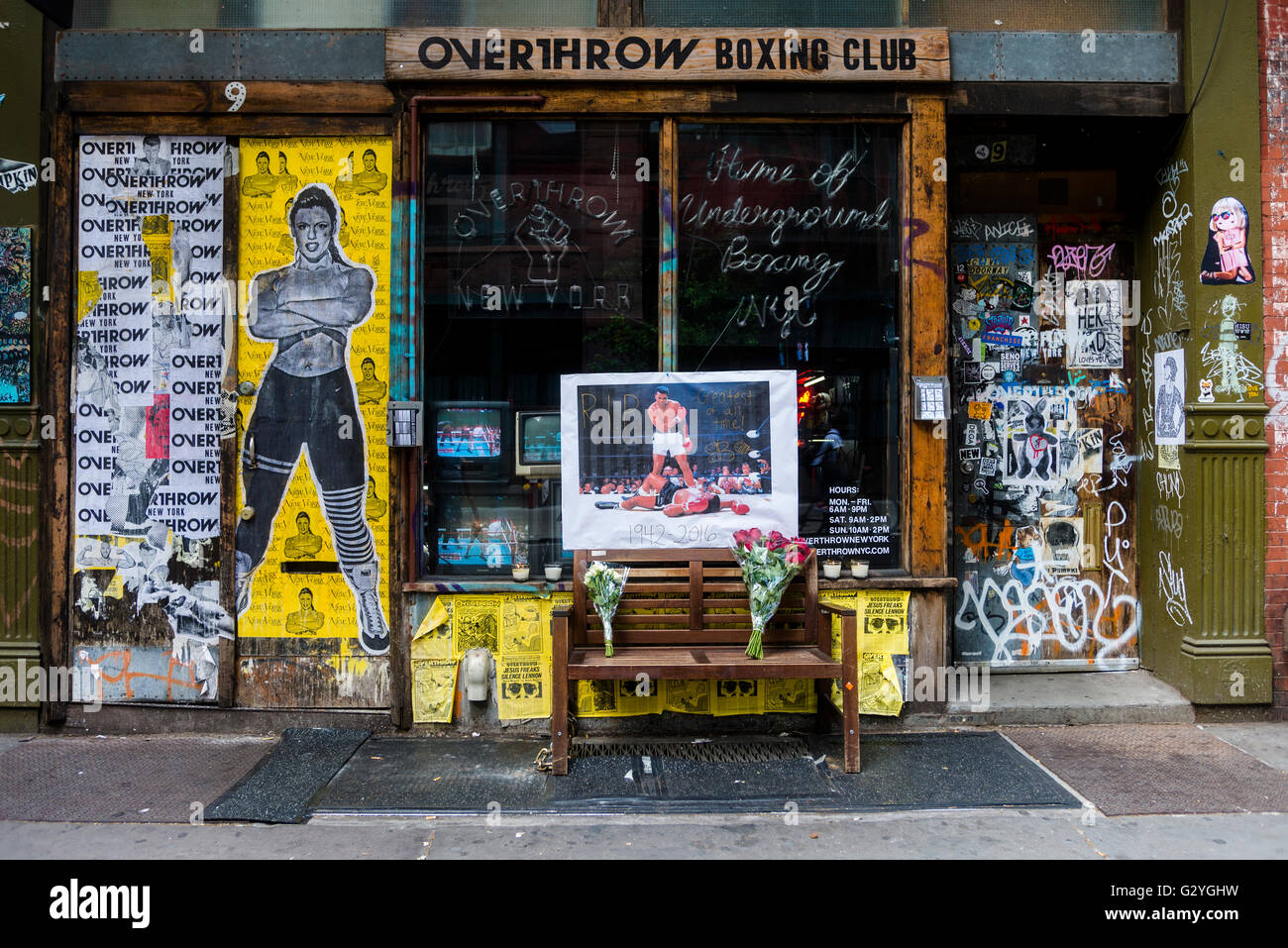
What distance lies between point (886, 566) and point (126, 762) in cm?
456

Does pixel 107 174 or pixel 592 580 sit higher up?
pixel 107 174

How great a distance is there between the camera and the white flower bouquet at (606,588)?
201 inches

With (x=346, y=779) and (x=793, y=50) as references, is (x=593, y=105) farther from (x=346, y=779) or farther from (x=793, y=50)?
(x=346, y=779)

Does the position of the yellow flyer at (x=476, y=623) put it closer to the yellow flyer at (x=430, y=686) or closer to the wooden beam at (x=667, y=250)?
the yellow flyer at (x=430, y=686)

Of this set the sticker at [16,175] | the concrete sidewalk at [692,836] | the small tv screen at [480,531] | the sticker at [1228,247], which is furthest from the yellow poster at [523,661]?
the sticker at [1228,247]

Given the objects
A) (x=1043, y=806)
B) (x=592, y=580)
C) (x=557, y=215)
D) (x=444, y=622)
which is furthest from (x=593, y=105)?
(x=1043, y=806)

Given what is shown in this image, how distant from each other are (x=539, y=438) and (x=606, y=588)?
46.2 inches

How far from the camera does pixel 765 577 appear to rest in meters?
5.07

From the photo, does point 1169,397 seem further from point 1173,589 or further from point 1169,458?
Result: point 1173,589

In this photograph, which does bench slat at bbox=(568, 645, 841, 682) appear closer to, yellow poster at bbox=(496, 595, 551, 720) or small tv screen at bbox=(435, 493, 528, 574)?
yellow poster at bbox=(496, 595, 551, 720)

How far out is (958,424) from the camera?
6.49 m

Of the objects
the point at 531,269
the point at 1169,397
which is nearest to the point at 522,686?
the point at 531,269

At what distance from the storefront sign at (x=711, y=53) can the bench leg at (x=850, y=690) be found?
3.32m

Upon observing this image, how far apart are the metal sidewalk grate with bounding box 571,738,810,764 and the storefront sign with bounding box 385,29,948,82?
13.1 feet
